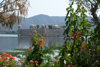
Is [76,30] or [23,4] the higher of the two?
[23,4]

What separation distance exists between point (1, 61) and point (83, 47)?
1181 millimetres

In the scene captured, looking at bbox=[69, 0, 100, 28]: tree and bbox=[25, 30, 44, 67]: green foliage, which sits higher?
bbox=[69, 0, 100, 28]: tree

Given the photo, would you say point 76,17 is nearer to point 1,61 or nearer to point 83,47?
point 83,47

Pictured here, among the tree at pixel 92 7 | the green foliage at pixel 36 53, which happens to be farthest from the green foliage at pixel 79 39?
the green foliage at pixel 36 53

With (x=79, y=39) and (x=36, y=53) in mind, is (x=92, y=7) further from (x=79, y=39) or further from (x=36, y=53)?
(x=36, y=53)

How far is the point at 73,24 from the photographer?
1.26m

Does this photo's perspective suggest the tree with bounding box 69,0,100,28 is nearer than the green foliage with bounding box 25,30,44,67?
Yes

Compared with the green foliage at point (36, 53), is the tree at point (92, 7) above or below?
above

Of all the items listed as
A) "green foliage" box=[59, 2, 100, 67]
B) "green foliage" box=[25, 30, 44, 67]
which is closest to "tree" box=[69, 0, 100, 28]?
"green foliage" box=[59, 2, 100, 67]

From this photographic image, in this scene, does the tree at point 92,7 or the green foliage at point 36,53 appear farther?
the green foliage at point 36,53

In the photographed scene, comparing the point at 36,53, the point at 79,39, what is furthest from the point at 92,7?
the point at 36,53

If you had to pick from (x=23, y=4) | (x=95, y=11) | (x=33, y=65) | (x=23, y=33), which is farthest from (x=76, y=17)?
(x=23, y=33)

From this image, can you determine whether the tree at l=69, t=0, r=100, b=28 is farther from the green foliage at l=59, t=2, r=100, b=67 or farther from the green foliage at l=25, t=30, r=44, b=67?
the green foliage at l=25, t=30, r=44, b=67

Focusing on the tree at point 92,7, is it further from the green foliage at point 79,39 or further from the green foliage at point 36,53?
the green foliage at point 36,53
